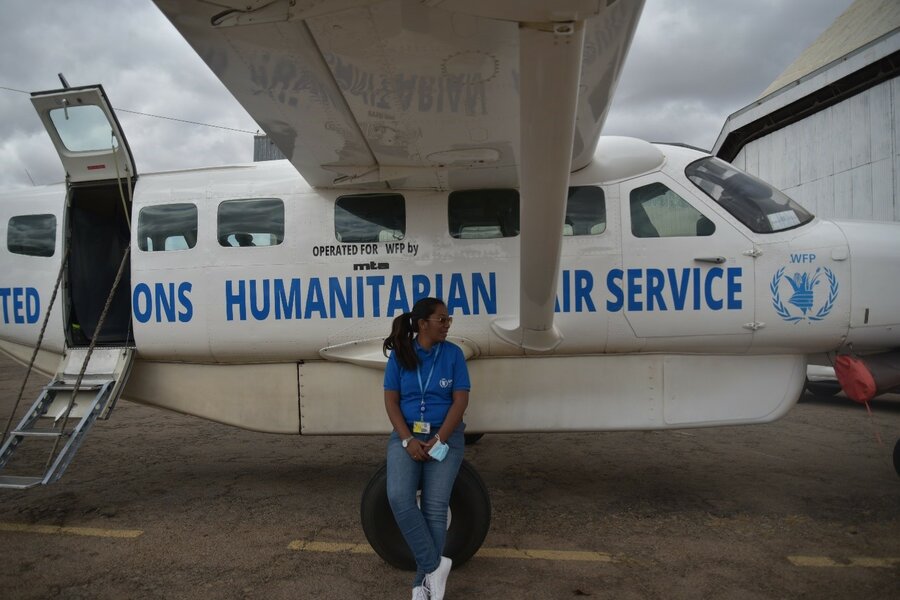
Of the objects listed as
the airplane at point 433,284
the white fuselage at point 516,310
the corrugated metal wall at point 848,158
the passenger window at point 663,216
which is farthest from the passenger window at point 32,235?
the corrugated metal wall at point 848,158

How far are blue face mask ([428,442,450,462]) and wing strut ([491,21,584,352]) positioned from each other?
3.68 feet

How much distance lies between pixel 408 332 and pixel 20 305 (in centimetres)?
392

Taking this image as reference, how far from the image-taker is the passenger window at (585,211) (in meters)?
4.46

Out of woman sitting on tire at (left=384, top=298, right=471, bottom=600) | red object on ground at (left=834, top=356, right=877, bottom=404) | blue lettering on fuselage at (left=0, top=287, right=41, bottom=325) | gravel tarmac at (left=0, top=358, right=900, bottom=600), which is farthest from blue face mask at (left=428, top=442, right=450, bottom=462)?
blue lettering on fuselage at (left=0, top=287, right=41, bottom=325)

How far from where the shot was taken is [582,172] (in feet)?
14.8

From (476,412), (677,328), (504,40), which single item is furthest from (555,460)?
(504,40)

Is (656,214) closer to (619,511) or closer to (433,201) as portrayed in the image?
(433,201)

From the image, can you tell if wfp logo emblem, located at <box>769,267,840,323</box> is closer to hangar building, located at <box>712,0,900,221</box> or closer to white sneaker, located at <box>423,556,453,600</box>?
white sneaker, located at <box>423,556,453,600</box>

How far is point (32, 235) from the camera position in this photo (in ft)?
16.5

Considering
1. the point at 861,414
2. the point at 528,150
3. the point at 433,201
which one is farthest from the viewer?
A: the point at 861,414

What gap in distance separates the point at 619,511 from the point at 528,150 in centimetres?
311

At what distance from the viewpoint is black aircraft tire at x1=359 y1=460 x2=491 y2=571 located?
11.4 ft

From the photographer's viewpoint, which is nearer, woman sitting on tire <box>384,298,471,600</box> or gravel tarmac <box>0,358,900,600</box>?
woman sitting on tire <box>384,298,471,600</box>

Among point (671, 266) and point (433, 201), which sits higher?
point (433, 201)
